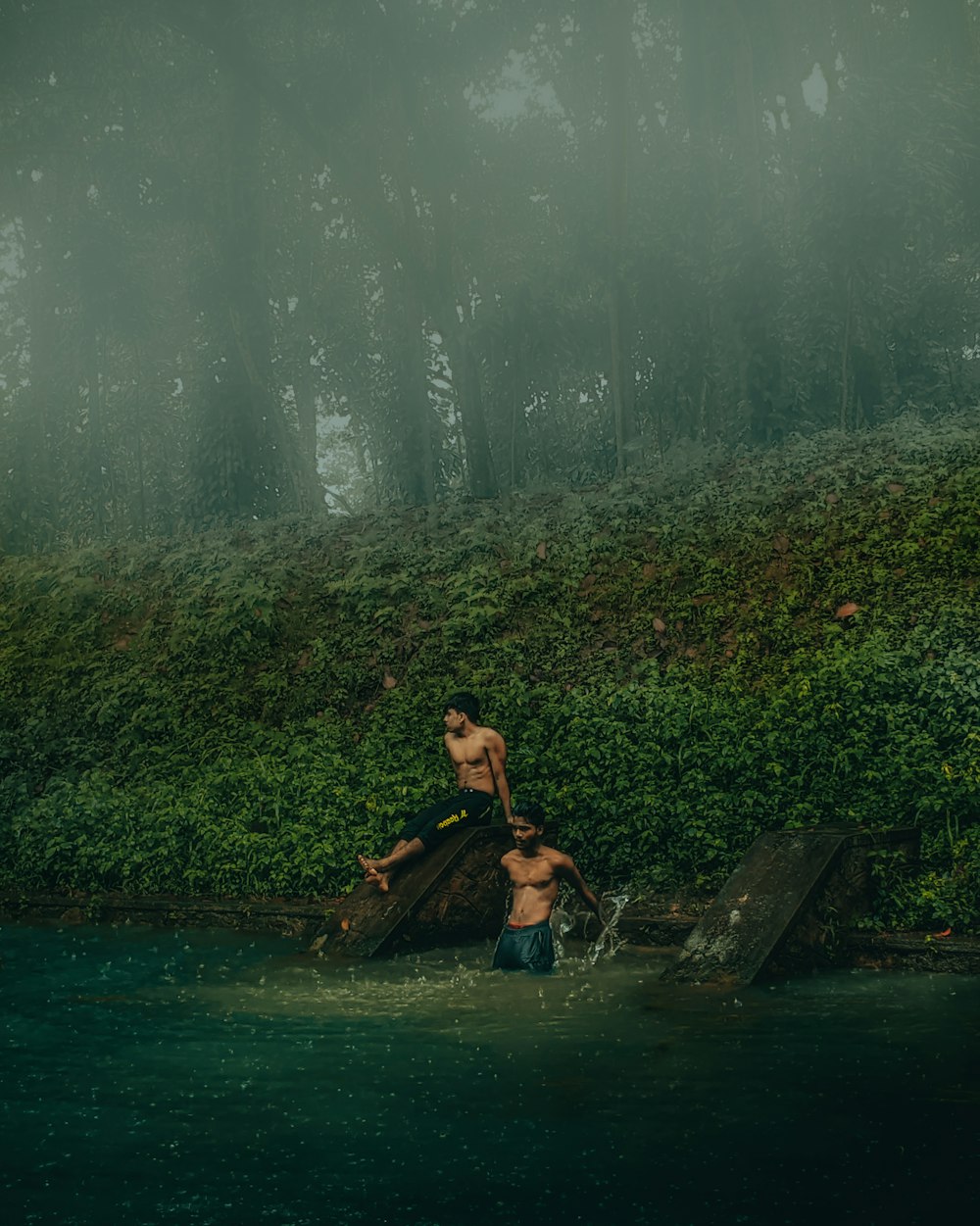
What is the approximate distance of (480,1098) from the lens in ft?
19.6

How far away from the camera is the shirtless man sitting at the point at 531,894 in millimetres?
8875

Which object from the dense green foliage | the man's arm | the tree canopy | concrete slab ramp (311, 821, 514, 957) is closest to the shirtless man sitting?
concrete slab ramp (311, 821, 514, 957)

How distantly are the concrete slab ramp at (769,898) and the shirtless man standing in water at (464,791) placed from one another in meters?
2.46

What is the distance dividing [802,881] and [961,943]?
113 centimetres

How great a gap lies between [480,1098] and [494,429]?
31951 mm

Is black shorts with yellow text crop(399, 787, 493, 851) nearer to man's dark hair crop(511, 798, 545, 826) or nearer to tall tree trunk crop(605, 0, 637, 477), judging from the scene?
man's dark hair crop(511, 798, 545, 826)

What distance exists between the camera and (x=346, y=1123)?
567 centimetres

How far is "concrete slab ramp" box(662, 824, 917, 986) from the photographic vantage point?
8.27 metres

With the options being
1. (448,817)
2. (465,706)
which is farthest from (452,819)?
(465,706)

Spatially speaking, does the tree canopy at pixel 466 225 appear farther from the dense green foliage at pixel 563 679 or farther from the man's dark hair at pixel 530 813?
the man's dark hair at pixel 530 813

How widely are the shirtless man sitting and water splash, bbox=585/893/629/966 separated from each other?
0.42m

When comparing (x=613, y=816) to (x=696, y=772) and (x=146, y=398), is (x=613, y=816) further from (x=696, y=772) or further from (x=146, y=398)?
(x=146, y=398)

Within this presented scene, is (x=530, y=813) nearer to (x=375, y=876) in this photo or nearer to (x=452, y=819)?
(x=452, y=819)

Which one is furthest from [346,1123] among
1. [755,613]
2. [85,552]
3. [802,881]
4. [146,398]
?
[146,398]
